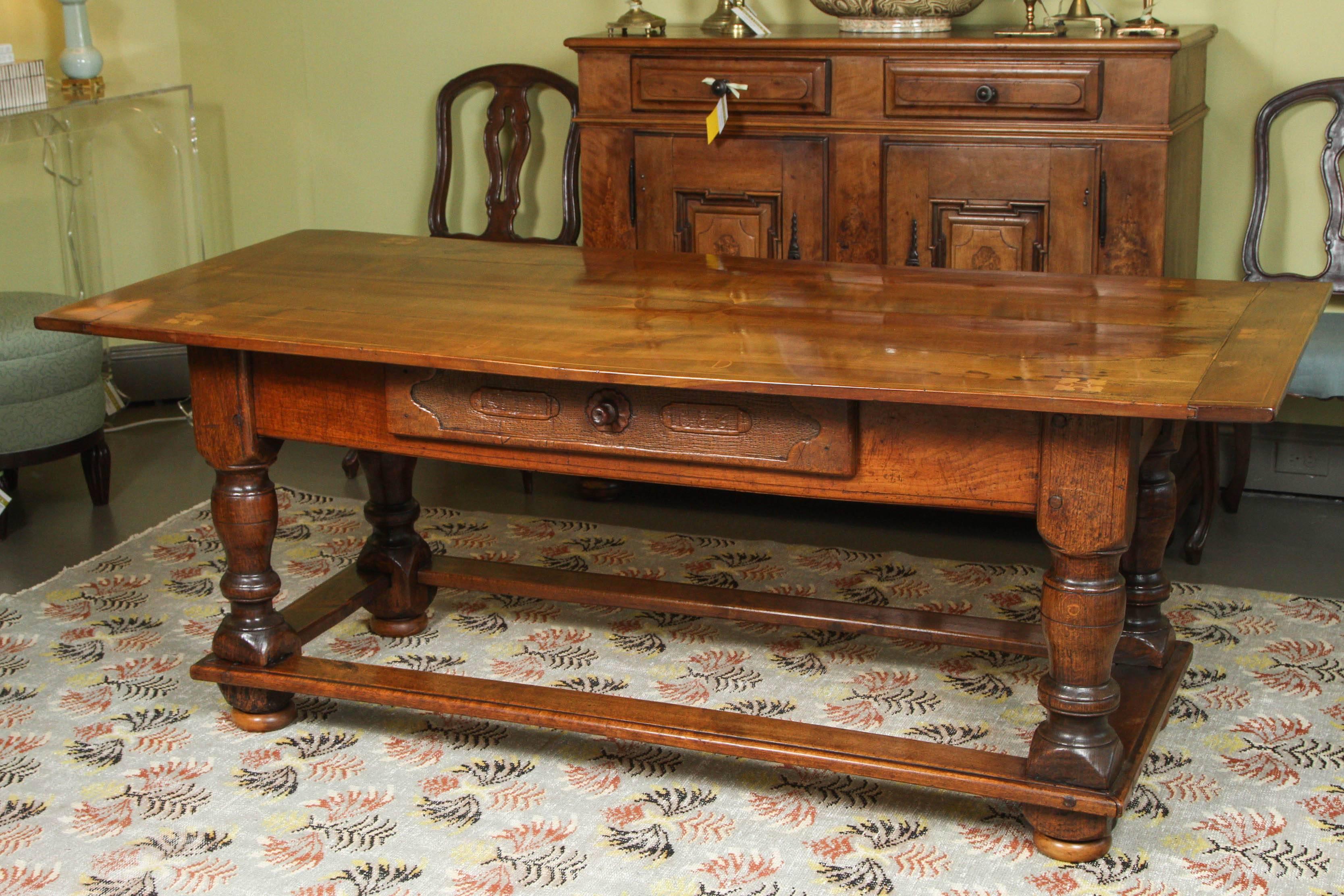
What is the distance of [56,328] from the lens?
257cm

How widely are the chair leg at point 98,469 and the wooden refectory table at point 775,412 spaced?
1.24 m

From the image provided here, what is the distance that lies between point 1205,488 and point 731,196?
1.37 meters

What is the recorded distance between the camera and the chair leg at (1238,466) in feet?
12.6

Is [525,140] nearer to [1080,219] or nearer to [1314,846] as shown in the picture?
[1080,219]

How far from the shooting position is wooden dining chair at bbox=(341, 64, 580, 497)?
4.31m

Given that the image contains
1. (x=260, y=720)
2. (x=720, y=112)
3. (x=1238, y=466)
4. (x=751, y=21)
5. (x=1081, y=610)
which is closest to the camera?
(x=1081, y=610)

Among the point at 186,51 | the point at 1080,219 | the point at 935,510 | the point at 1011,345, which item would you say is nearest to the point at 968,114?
the point at 1080,219

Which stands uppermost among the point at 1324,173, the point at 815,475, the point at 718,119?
the point at 718,119

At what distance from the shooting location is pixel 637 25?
3957mm

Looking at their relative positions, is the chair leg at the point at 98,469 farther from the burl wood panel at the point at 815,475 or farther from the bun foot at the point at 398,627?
the burl wood panel at the point at 815,475

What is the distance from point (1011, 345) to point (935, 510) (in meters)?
1.75

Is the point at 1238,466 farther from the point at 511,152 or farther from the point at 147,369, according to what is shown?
the point at 147,369

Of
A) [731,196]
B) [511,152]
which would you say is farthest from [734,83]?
[511,152]

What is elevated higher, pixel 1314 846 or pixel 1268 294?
pixel 1268 294
